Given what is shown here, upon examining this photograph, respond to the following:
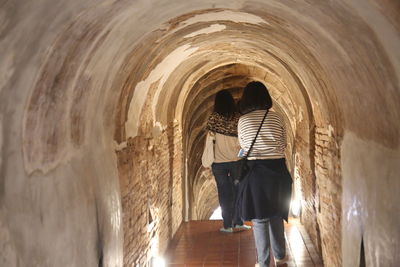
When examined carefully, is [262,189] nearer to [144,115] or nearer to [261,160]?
[261,160]

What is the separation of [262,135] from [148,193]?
6.45 ft

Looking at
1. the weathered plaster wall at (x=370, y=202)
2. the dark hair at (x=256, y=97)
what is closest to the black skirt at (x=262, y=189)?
the dark hair at (x=256, y=97)

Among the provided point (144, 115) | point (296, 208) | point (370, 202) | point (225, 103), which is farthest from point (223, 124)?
point (370, 202)

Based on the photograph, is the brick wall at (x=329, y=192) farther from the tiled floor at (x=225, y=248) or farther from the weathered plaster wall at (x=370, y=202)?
the tiled floor at (x=225, y=248)

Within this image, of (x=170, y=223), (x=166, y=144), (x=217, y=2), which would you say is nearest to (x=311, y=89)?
(x=217, y=2)

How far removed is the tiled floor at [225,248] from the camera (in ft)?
20.6

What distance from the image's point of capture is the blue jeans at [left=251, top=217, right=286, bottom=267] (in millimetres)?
4961

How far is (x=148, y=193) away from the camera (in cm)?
604

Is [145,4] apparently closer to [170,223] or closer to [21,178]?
[21,178]

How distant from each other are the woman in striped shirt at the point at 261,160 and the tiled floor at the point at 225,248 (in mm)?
1260

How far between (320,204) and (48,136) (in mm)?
4067

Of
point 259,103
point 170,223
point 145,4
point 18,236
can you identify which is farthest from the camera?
point 170,223

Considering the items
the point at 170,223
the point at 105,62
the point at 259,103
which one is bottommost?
the point at 170,223

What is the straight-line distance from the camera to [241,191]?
496 cm
